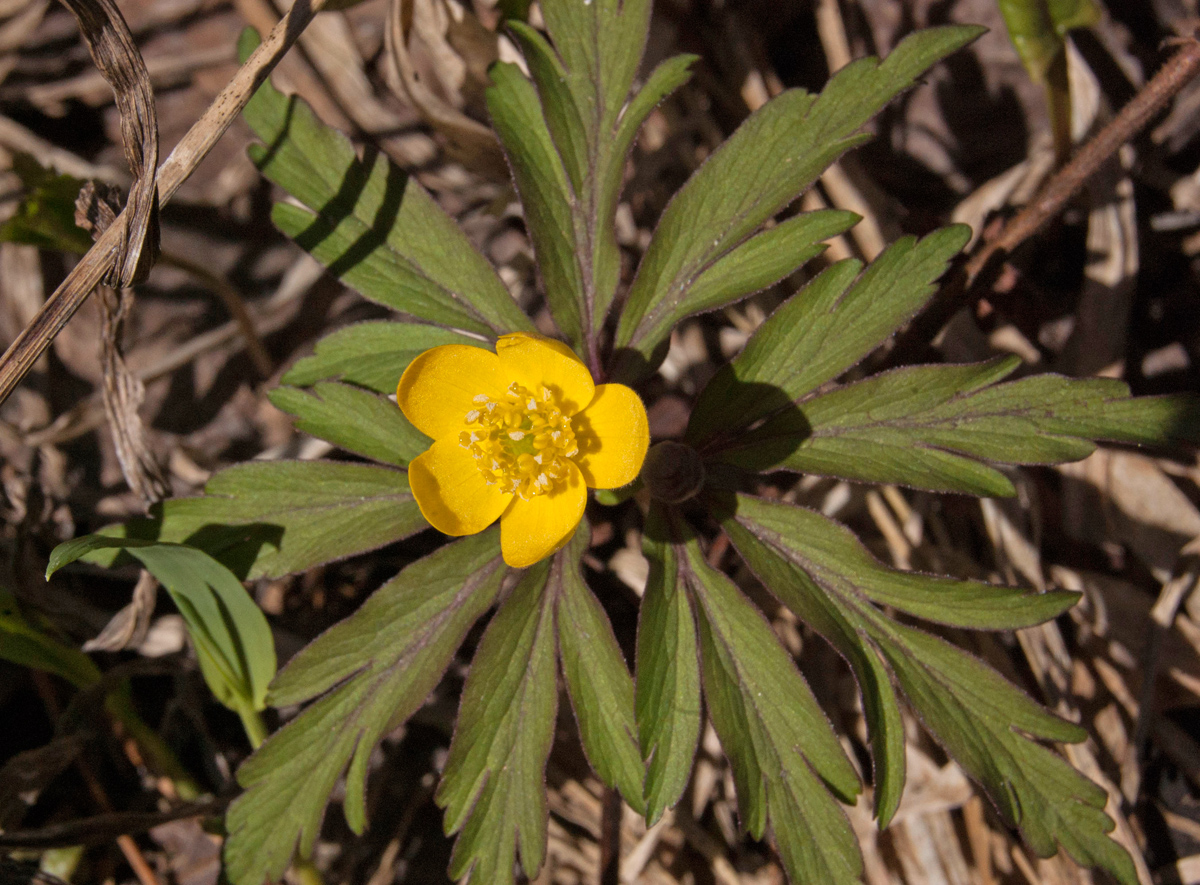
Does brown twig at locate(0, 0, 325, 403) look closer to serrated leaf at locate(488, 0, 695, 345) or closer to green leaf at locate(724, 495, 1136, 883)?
serrated leaf at locate(488, 0, 695, 345)

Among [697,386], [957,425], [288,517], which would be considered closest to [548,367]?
[288,517]

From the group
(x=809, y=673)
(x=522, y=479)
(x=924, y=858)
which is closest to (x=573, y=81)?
(x=522, y=479)

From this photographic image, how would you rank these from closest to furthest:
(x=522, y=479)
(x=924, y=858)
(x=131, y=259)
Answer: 1. (x=522, y=479)
2. (x=131, y=259)
3. (x=924, y=858)

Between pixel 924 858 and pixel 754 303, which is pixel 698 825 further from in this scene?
pixel 754 303

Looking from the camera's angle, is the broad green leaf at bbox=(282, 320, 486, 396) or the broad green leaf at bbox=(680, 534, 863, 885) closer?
the broad green leaf at bbox=(680, 534, 863, 885)

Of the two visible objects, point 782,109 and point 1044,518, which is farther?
point 1044,518

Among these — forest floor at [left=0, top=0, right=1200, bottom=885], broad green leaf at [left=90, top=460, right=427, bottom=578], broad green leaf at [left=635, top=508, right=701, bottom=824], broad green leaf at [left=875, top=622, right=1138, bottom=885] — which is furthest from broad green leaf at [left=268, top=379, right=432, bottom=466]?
broad green leaf at [left=875, top=622, right=1138, bottom=885]

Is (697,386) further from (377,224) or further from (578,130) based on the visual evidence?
(377,224)
